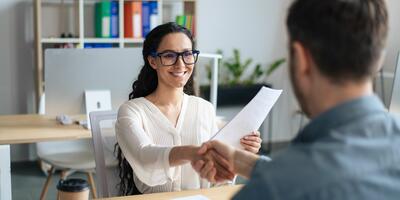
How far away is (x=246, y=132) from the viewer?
189 centimetres

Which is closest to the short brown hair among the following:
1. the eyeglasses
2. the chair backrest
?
the eyeglasses

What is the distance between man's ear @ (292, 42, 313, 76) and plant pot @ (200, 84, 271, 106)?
3.99 metres

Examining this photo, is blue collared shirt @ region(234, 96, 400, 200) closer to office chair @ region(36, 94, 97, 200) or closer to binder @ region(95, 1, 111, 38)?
office chair @ region(36, 94, 97, 200)

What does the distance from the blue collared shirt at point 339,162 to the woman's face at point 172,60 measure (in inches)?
45.2

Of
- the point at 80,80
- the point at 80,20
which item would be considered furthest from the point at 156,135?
the point at 80,20

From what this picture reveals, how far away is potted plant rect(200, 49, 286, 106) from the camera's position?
5.00m

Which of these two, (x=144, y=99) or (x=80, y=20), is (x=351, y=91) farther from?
(x=80, y=20)

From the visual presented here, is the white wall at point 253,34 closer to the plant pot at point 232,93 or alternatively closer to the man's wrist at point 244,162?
the plant pot at point 232,93

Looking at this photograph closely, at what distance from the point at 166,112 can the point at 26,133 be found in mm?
1088

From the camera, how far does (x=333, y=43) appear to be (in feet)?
3.05

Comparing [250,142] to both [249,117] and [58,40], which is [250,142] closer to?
[249,117]

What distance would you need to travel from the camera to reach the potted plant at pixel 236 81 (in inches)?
197

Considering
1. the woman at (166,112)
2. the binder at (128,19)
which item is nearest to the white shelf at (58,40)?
the binder at (128,19)

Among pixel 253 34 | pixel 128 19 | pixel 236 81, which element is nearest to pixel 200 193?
pixel 128 19
